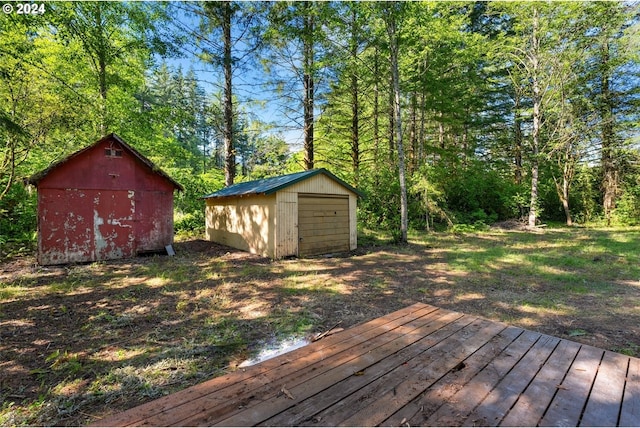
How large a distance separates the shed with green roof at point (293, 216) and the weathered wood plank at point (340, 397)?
21.9 feet

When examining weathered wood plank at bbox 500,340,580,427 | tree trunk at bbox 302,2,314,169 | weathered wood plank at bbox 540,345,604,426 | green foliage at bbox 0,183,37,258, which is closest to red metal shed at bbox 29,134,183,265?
green foliage at bbox 0,183,37,258

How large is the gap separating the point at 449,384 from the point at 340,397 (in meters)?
0.75

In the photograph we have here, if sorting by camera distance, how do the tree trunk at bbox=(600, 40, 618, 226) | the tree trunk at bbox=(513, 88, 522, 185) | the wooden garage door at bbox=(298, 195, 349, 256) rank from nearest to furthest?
the wooden garage door at bbox=(298, 195, 349, 256)
the tree trunk at bbox=(600, 40, 618, 226)
the tree trunk at bbox=(513, 88, 522, 185)

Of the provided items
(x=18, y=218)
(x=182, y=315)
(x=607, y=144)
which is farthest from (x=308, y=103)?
(x=607, y=144)

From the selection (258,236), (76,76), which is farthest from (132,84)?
(258,236)

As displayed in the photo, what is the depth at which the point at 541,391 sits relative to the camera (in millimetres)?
1880

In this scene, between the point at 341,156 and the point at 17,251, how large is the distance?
12888mm

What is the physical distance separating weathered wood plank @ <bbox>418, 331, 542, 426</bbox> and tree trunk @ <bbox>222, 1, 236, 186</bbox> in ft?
41.3

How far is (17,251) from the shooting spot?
887 centimetres

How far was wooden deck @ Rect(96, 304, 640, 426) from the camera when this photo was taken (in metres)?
1.63

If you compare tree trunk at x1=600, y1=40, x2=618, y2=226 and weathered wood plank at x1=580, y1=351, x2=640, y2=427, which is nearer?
weathered wood plank at x1=580, y1=351, x2=640, y2=427

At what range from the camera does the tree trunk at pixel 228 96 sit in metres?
11.8

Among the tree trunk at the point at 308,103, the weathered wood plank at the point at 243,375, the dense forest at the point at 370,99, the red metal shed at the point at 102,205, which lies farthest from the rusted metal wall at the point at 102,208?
the weathered wood plank at the point at 243,375

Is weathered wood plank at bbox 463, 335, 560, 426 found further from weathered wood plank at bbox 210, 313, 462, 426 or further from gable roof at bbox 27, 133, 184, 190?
gable roof at bbox 27, 133, 184, 190
